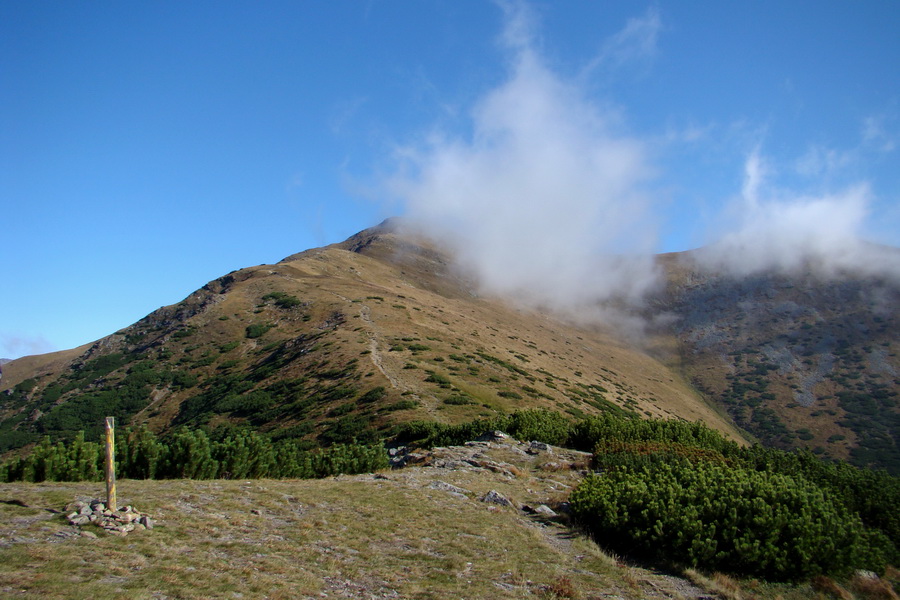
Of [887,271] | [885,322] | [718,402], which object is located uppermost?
[887,271]

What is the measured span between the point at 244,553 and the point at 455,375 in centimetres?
Answer: 3803

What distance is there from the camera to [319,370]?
48.7 metres

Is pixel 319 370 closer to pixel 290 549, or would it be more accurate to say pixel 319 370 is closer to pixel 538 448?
pixel 538 448

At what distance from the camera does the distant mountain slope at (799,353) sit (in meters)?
81.8

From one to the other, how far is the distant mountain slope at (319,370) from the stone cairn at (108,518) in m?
22.6

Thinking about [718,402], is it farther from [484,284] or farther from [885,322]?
[484,284]

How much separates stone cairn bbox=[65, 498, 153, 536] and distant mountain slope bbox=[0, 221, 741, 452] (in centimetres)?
2265

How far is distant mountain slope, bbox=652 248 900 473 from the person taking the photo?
268ft

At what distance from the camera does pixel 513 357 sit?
65.2 meters

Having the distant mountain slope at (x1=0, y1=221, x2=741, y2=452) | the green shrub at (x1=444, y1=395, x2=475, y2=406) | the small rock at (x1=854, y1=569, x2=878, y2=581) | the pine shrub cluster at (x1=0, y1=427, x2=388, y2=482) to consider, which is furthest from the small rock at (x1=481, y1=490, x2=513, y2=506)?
the green shrub at (x1=444, y1=395, x2=475, y2=406)

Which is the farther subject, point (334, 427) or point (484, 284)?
point (484, 284)

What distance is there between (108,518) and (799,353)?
12722 centimetres

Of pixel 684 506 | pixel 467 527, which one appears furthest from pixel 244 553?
pixel 684 506

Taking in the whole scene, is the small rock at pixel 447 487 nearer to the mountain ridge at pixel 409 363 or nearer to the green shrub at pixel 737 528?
the green shrub at pixel 737 528
